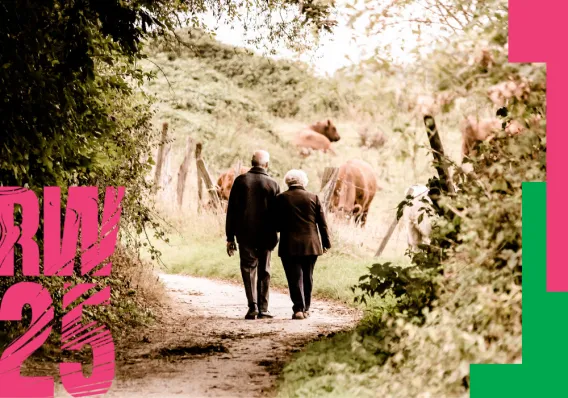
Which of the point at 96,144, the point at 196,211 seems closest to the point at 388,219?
the point at 196,211

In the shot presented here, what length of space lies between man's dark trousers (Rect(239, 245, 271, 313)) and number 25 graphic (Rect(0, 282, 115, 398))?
6.19ft

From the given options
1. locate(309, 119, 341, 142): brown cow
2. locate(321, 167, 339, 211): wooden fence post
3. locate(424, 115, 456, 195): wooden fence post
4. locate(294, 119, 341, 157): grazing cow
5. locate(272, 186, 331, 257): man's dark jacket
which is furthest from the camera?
locate(309, 119, 341, 142): brown cow

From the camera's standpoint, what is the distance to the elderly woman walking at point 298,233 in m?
10.3

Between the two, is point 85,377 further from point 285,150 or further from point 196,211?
point 285,150

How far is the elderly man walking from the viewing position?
1046 centimetres

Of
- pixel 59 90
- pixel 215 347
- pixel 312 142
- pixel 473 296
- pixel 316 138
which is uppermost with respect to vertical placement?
pixel 316 138

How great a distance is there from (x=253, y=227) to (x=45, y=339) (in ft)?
10.9

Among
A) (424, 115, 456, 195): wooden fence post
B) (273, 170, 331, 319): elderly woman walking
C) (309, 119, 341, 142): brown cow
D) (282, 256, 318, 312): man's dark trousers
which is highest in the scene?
(309, 119, 341, 142): brown cow

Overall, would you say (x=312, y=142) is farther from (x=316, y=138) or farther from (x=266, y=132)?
(x=266, y=132)

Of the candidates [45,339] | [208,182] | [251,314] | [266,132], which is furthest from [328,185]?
[266,132]

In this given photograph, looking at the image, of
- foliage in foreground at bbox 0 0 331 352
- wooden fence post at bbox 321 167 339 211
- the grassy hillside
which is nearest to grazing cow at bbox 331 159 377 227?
the grassy hillside

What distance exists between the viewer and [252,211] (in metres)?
10.5

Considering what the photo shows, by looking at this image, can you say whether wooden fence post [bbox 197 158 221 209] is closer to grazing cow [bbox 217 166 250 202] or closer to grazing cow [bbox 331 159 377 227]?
grazing cow [bbox 217 166 250 202]

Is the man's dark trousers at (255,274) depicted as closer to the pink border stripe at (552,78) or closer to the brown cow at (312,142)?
the pink border stripe at (552,78)
